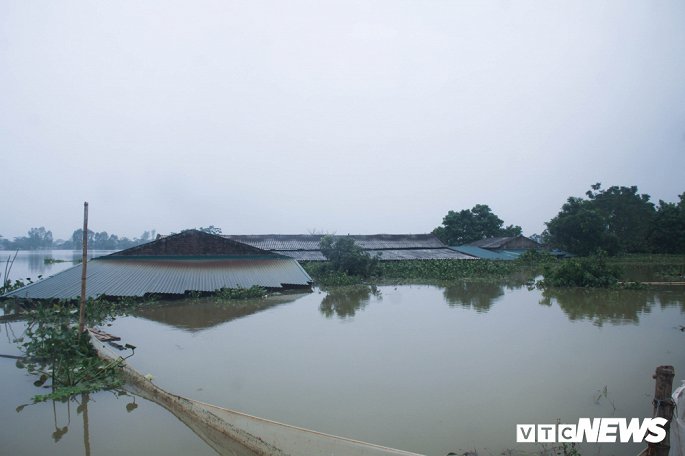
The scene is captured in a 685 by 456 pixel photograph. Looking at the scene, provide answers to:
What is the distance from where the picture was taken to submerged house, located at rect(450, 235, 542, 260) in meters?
32.4

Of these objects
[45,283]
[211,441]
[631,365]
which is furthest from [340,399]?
[45,283]

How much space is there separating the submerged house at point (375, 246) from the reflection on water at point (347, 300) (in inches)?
357

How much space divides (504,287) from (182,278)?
1466cm

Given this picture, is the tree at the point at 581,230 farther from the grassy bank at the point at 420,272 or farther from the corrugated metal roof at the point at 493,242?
the grassy bank at the point at 420,272

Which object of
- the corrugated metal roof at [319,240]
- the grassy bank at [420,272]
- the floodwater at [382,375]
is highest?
the corrugated metal roof at [319,240]

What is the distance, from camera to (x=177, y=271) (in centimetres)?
1619

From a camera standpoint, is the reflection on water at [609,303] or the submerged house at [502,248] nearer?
the reflection on water at [609,303]

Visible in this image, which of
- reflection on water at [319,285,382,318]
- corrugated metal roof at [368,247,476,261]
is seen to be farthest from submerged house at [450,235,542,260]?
reflection on water at [319,285,382,318]

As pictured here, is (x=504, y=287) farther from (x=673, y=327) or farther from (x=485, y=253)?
(x=485, y=253)

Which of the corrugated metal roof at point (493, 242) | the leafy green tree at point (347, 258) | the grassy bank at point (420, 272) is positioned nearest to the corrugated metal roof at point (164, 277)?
the grassy bank at point (420, 272)

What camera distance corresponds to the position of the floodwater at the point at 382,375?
483 cm

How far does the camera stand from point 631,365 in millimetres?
7164

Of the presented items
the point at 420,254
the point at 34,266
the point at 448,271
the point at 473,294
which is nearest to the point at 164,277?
the point at 473,294

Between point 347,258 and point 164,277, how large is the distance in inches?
417
